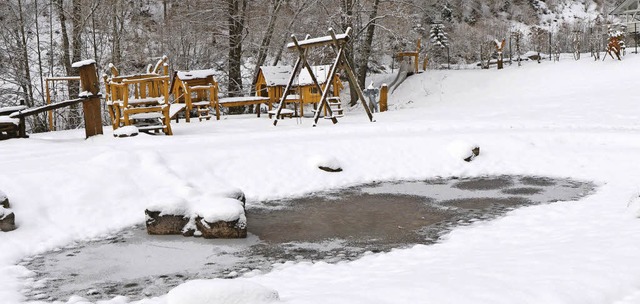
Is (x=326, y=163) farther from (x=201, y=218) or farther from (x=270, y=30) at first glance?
(x=270, y=30)

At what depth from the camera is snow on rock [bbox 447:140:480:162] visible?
41.4 ft

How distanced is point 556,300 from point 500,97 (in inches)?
837

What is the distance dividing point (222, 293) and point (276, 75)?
17321mm

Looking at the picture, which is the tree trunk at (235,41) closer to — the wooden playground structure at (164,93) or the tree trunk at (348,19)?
the wooden playground structure at (164,93)

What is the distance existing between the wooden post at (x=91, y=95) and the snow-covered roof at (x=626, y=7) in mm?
35224

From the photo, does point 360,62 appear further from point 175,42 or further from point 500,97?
point 175,42

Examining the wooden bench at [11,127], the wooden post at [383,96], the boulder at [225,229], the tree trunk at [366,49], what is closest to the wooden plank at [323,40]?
the wooden post at [383,96]

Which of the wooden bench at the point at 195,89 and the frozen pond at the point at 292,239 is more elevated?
the wooden bench at the point at 195,89

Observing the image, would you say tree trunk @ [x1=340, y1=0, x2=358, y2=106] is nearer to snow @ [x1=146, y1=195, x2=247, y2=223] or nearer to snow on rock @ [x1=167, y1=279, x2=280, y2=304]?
snow @ [x1=146, y1=195, x2=247, y2=223]

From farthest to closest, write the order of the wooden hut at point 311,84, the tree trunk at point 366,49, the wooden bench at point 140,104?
the tree trunk at point 366,49 → the wooden hut at point 311,84 → the wooden bench at point 140,104

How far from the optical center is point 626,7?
136ft

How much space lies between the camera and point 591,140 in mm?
13359

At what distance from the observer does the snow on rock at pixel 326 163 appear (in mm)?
11719

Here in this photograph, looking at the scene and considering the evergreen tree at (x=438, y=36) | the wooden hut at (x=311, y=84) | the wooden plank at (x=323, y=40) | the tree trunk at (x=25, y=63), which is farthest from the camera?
the evergreen tree at (x=438, y=36)
